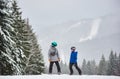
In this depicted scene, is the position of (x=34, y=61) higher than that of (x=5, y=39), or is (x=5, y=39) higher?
(x=5, y=39)

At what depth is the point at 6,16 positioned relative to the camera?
2709cm

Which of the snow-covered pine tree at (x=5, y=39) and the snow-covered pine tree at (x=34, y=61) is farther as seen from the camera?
the snow-covered pine tree at (x=34, y=61)

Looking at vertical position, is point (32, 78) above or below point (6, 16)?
below

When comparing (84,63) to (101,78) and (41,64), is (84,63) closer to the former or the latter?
Answer: (41,64)

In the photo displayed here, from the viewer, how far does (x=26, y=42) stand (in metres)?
43.5

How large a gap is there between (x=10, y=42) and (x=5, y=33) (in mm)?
867

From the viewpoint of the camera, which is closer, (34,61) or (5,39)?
(5,39)

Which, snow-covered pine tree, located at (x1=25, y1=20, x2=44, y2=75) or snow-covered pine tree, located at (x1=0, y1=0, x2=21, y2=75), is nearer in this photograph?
snow-covered pine tree, located at (x1=0, y1=0, x2=21, y2=75)

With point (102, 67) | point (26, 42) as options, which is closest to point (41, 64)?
point (26, 42)

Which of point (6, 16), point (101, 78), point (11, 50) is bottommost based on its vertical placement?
point (101, 78)

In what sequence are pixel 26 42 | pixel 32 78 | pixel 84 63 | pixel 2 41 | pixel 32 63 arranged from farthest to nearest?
1. pixel 84 63
2. pixel 32 63
3. pixel 26 42
4. pixel 2 41
5. pixel 32 78

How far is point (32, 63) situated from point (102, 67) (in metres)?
81.0

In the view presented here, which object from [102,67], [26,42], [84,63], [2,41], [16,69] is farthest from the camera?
[84,63]

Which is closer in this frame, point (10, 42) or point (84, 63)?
point (10, 42)
